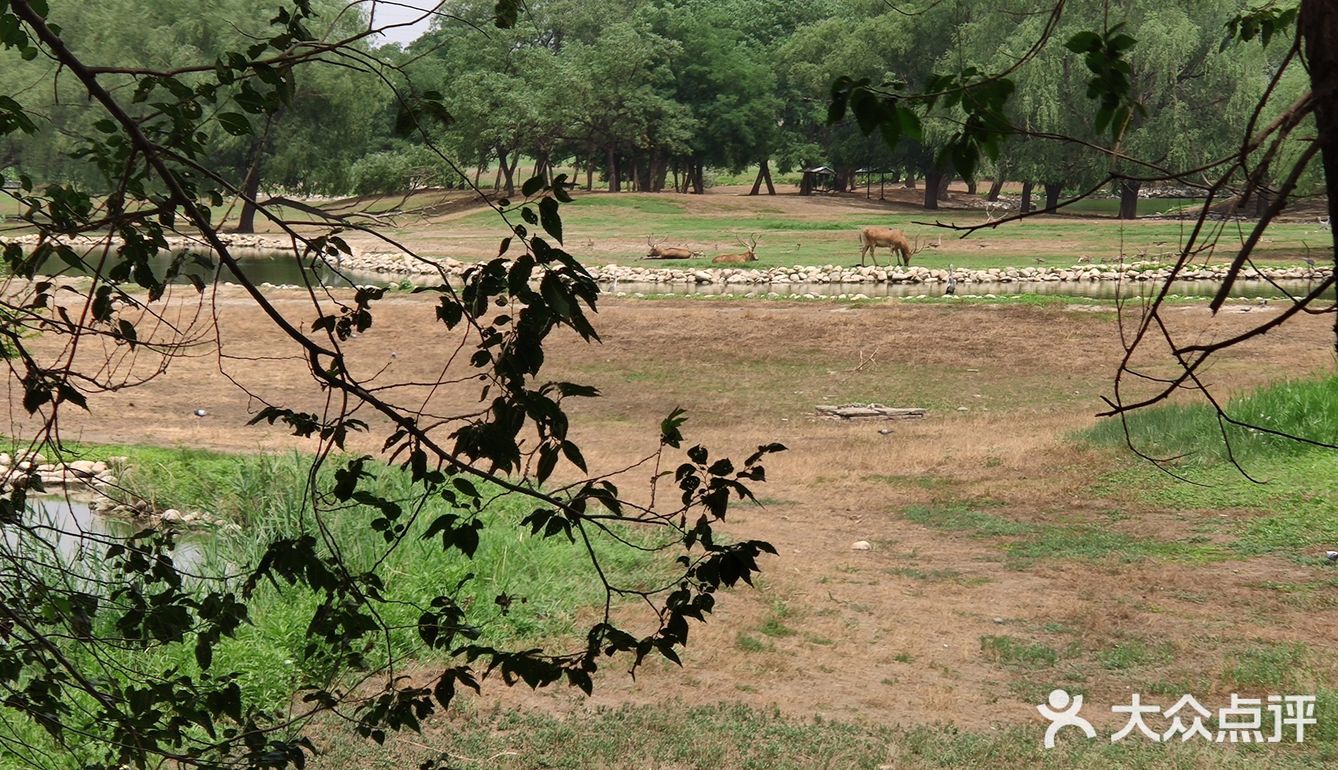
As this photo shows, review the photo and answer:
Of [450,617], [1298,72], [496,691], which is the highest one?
[1298,72]

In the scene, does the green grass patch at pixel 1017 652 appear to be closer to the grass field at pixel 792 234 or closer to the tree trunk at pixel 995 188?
the grass field at pixel 792 234

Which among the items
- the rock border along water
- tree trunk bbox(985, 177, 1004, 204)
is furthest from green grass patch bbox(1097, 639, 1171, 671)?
tree trunk bbox(985, 177, 1004, 204)

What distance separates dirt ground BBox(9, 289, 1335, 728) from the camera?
21.1 ft

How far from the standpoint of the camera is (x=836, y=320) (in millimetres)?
20297

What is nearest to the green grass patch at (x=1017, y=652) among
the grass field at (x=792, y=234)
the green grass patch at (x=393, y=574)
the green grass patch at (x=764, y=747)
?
the green grass patch at (x=764, y=747)

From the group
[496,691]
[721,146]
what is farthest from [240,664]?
[721,146]

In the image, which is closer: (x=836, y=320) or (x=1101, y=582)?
→ (x=1101, y=582)

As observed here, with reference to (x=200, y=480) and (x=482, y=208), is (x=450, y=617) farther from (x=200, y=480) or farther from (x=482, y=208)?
(x=482, y=208)

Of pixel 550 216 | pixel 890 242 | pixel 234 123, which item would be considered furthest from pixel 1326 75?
pixel 890 242

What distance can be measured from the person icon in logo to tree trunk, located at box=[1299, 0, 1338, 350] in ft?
14.4

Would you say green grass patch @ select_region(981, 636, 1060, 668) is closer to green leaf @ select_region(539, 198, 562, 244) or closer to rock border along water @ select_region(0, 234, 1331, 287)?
green leaf @ select_region(539, 198, 562, 244)

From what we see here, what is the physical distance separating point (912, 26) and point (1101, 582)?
42744mm
